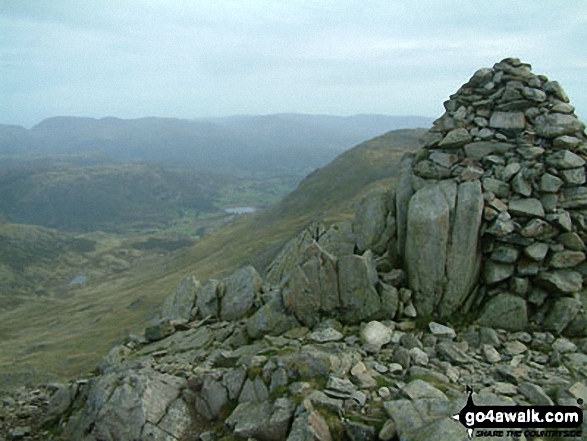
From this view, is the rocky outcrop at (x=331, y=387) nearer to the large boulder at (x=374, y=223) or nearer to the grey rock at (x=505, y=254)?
the grey rock at (x=505, y=254)

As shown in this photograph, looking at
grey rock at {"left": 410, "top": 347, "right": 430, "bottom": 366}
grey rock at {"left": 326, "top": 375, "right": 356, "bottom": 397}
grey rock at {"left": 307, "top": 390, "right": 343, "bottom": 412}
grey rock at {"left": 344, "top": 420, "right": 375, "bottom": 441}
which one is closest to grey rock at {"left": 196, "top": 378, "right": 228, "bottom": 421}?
grey rock at {"left": 307, "top": 390, "right": 343, "bottom": 412}

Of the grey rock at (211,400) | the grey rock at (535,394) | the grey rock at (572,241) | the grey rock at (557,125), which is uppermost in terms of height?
the grey rock at (557,125)

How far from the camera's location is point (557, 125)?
23984mm

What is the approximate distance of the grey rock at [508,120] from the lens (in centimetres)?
2471

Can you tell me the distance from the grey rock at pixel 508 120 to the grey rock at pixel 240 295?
17.9 meters

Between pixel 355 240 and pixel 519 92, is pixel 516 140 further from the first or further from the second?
pixel 355 240

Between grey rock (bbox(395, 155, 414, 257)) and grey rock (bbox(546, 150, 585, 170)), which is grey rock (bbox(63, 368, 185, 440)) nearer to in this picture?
grey rock (bbox(395, 155, 414, 257))

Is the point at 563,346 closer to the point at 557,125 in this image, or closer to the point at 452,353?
the point at 452,353

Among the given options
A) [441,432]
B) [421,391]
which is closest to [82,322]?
[421,391]

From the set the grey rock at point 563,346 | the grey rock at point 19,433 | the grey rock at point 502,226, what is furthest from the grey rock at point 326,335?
the grey rock at point 19,433

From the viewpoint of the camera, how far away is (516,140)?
24.6 metres

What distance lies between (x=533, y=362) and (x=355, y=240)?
482 inches

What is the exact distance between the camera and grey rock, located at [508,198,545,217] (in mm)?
22328

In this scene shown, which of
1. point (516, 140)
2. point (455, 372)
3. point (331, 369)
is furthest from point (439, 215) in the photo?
point (331, 369)
